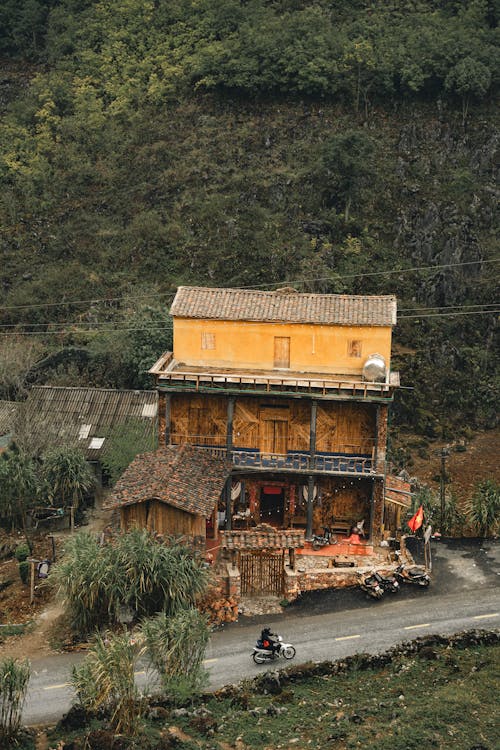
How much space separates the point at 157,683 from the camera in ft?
82.1

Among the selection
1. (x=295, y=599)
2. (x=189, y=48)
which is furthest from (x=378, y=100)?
(x=295, y=599)

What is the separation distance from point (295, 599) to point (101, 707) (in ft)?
33.6

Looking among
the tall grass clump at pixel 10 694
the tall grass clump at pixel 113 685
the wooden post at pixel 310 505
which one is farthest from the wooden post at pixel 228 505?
the tall grass clump at pixel 10 694

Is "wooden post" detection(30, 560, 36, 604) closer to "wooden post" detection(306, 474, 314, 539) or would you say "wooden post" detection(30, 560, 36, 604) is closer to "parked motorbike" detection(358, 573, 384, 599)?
"wooden post" detection(306, 474, 314, 539)

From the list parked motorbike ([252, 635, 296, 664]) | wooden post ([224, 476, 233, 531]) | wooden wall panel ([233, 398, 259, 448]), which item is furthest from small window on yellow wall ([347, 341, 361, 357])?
parked motorbike ([252, 635, 296, 664])

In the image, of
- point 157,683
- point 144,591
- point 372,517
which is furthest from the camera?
point 372,517

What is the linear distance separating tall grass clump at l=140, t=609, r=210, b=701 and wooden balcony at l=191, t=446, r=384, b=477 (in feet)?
40.5

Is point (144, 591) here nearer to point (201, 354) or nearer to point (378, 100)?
point (201, 354)

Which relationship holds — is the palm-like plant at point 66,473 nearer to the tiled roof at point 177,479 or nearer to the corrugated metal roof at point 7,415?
the tiled roof at point 177,479

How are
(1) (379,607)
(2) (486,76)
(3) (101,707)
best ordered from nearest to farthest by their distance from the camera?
(3) (101,707) → (1) (379,607) → (2) (486,76)

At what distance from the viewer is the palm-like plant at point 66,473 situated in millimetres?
37375

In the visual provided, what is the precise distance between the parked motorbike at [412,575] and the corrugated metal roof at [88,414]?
44.9 feet

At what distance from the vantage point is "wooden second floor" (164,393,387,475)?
35.2 m

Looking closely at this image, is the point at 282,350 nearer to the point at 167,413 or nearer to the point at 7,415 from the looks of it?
the point at 167,413
